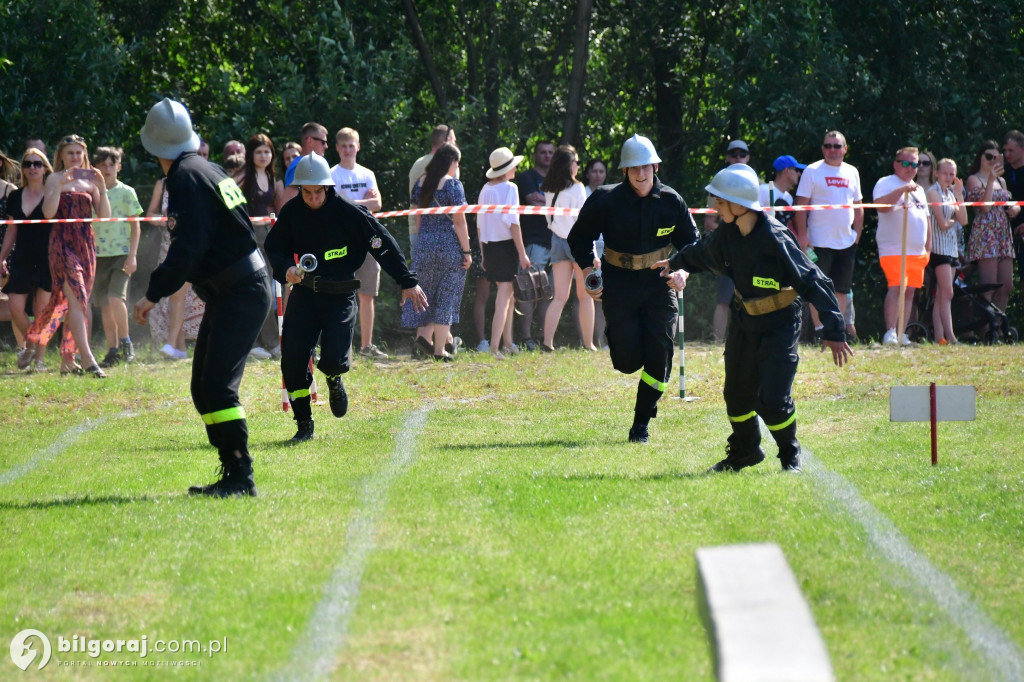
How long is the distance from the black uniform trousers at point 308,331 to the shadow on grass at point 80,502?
218cm

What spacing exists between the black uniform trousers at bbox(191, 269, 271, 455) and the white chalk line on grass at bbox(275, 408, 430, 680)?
82cm

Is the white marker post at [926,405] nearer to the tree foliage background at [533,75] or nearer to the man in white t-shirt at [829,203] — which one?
the man in white t-shirt at [829,203]

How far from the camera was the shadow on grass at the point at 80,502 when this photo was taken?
7770 mm

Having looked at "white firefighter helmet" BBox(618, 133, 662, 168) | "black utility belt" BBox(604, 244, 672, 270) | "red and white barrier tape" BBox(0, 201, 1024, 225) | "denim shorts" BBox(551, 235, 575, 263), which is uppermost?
"white firefighter helmet" BBox(618, 133, 662, 168)

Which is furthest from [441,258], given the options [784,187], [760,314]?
[760,314]

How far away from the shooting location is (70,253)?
13.4m

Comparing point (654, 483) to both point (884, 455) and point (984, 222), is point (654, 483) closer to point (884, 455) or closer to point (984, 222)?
point (884, 455)

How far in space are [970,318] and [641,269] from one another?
25.6 feet

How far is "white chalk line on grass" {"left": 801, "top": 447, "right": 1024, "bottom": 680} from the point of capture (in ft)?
15.5

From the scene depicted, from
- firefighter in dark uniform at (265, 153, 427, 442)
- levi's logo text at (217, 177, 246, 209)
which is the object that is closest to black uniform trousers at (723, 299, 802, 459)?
firefighter in dark uniform at (265, 153, 427, 442)

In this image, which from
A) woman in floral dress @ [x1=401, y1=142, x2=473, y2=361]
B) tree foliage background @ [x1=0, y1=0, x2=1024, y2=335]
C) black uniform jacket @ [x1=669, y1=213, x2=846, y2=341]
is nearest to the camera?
black uniform jacket @ [x1=669, y1=213, x2=846, y2=341]

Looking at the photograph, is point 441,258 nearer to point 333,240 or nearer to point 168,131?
point 333,240

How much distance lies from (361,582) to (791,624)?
2.43 m

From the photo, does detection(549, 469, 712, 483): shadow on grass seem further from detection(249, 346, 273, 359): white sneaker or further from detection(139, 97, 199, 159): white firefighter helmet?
detection(249, 346, 273, 359): white sneaker
